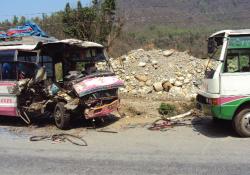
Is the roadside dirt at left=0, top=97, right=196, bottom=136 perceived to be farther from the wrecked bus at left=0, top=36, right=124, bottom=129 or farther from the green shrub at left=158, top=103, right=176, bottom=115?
the wrecked bus at left=0, top=36, right=124, bottom=129

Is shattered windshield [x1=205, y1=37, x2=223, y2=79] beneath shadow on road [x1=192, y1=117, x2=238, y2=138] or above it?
above

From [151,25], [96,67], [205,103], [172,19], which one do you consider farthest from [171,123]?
[172,19]

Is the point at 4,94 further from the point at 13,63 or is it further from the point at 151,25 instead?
the point at 151,25

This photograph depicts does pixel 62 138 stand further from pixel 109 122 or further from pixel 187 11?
pixel 187 11

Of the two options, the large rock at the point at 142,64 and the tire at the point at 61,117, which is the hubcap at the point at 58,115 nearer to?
the tire at the point at 61,117

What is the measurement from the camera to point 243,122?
9.83m

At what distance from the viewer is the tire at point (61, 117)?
11.7 meters

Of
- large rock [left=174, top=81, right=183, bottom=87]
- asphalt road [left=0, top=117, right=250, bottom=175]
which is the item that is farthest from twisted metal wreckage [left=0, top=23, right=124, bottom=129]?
large rock [left=174, top=81, right=183, bottom=87]

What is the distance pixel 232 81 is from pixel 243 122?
0.96m

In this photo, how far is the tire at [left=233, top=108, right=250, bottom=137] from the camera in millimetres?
9828

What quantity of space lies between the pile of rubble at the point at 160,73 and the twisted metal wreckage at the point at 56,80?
6.03 metres

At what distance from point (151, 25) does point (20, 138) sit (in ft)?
176

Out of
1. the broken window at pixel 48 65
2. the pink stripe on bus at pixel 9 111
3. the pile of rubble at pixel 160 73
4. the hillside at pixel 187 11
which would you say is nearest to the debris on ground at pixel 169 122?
the broken window at pixel 48 65

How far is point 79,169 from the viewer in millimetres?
7676
